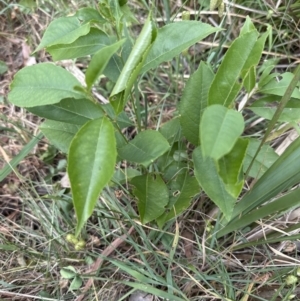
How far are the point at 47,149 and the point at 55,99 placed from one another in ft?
2.10

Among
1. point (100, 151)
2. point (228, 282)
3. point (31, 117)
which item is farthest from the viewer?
point (31, 117)

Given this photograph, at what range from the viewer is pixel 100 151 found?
0.62 meters

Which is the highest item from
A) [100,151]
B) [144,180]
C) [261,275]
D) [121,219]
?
[100,151]

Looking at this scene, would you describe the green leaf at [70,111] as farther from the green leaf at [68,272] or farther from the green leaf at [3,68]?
the green leaf at [3,68]

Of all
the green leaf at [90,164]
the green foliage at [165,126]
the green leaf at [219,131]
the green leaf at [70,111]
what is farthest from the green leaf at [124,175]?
the green leaf at [219,131]

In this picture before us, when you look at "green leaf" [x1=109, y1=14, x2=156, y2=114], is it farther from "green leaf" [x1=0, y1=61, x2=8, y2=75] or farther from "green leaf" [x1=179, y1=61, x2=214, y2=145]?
"green leaf" [x1=0, y1=61, x2=8, y2=75]

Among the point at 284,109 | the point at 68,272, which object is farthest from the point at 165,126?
the point at 68,272

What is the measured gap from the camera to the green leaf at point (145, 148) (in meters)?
0.74

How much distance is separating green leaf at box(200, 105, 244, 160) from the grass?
1.60 feet

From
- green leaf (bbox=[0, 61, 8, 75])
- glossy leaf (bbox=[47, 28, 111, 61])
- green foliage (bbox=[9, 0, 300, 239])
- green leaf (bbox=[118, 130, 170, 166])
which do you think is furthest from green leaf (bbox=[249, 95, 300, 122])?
green leaf (bbox=[0, 61, 8, 75])

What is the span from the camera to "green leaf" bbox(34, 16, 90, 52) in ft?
2.43

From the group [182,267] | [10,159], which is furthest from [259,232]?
[10,159]

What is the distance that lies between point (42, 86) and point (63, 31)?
137 mm

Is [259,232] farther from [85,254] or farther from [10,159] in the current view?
[10,159]
